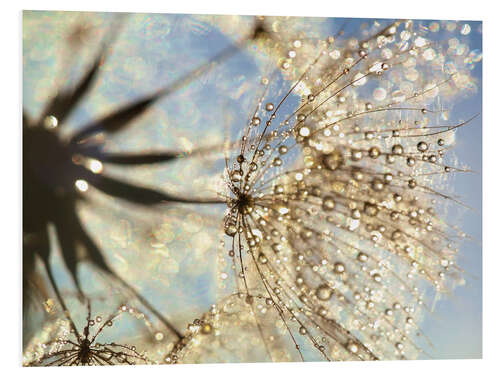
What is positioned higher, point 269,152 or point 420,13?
point 420,13

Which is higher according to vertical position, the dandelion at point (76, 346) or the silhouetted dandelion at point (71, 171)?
the silhouetted dandelion at point (71, 171)

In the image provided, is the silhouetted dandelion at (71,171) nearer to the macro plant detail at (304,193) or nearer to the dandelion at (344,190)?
the macro plant detail at (304,193)

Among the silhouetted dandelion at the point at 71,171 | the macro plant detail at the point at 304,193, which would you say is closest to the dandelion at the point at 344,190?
the macro plant detail at the point at 304,193

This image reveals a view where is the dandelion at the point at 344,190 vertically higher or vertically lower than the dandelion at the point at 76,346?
higher

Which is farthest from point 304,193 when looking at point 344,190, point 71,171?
point 71,171

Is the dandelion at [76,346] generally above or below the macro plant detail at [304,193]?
below

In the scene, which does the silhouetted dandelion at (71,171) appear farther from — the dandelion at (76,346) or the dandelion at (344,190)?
the dandelion at (344,190)

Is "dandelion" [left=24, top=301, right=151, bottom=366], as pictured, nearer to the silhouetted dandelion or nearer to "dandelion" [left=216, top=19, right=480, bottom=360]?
the silhouetted dandelion
